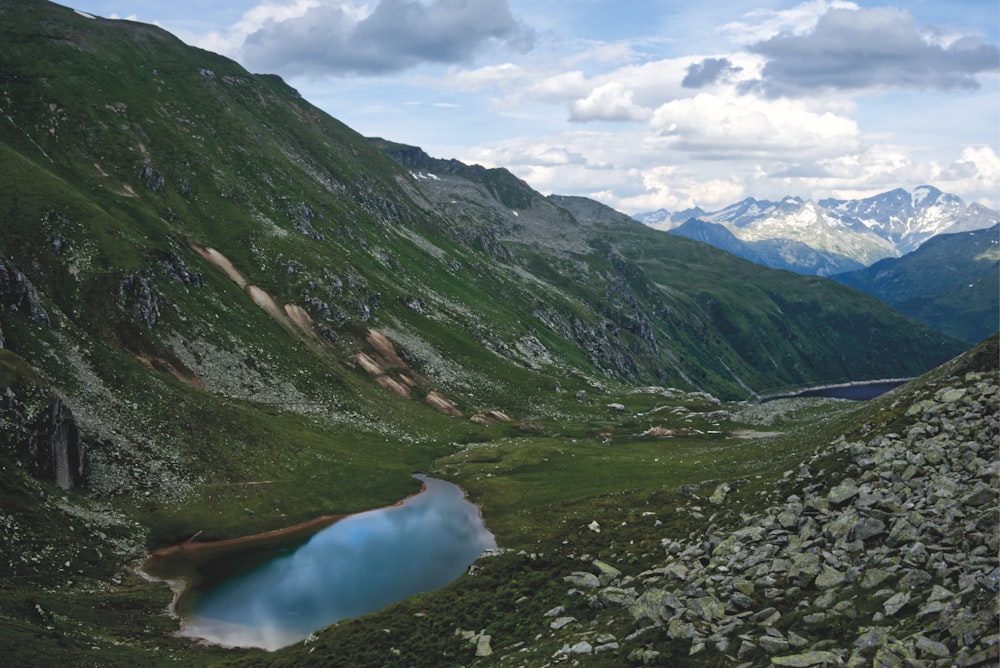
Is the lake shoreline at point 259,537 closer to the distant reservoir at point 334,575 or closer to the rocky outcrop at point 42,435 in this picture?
the distant reservoir at point 334,575

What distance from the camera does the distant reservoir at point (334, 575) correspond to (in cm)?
7025

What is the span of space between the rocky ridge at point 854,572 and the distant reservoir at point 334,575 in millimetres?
34210

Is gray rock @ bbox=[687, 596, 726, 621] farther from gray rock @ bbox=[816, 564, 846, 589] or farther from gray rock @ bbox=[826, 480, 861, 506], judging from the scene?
gray rock @ bbox=[826, 480, 861, 506]

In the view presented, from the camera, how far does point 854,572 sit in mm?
34875

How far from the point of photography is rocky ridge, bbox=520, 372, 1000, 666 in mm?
28484

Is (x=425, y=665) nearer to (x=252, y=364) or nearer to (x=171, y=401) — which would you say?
(x=171, y=401)

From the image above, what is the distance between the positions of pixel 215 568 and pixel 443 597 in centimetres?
3868

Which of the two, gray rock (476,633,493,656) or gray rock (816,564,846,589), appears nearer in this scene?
gray rock (816,564,846,589)

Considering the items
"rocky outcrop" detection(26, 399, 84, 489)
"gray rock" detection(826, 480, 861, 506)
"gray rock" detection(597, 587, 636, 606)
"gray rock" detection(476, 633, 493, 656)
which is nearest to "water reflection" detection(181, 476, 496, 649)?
"gray rock" detection(476, 633, 493, 656)

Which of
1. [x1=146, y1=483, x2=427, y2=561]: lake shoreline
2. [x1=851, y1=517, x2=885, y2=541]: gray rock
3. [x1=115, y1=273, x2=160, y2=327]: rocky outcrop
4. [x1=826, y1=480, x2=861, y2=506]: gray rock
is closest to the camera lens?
[x1=851, y1=517, x2=885, y2=541]: gray rock

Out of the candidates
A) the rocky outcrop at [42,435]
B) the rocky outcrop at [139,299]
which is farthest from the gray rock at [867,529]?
the rocky outcrop at [139,299]

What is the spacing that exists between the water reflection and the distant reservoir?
102 mm

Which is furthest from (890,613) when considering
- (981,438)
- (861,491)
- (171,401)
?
(171,401)

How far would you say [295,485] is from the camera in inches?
4409
